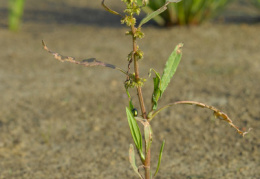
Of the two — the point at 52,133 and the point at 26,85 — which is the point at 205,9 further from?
the point at 52,133

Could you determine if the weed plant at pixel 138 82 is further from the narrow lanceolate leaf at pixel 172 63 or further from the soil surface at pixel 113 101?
the soil surface at pixel 113 101

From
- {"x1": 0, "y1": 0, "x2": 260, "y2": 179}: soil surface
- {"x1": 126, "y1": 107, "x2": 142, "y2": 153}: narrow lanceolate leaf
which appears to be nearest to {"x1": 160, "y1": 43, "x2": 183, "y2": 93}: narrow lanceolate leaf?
{"x1": 126, "y1": 107, "x2": 142, "y2": 153}: narrow lanceolate leaf

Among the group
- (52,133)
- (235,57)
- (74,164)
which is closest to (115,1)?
(235,57)

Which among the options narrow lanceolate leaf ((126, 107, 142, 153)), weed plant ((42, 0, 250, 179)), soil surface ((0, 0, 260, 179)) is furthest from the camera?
soil surface ((0, 0, 260, 179))

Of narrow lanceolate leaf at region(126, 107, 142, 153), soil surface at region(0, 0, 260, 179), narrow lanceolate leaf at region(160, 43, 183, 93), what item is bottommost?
soil surface at region(0, 0, 260, 179)

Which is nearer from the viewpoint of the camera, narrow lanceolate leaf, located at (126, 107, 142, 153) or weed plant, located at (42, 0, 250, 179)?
weed plant, located at (42, 0, 250, 179)

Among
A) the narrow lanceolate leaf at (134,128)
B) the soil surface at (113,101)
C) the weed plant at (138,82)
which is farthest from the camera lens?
the soil surface at (113,101)

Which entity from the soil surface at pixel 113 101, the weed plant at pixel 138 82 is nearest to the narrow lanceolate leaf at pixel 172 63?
the weed plant at pixel 138 82

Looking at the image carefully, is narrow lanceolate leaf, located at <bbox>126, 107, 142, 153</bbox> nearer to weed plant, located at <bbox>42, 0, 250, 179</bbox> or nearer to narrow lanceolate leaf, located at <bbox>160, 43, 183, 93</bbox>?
weed plant, located at <bbox>42, 0, 250, 179</bbox>
